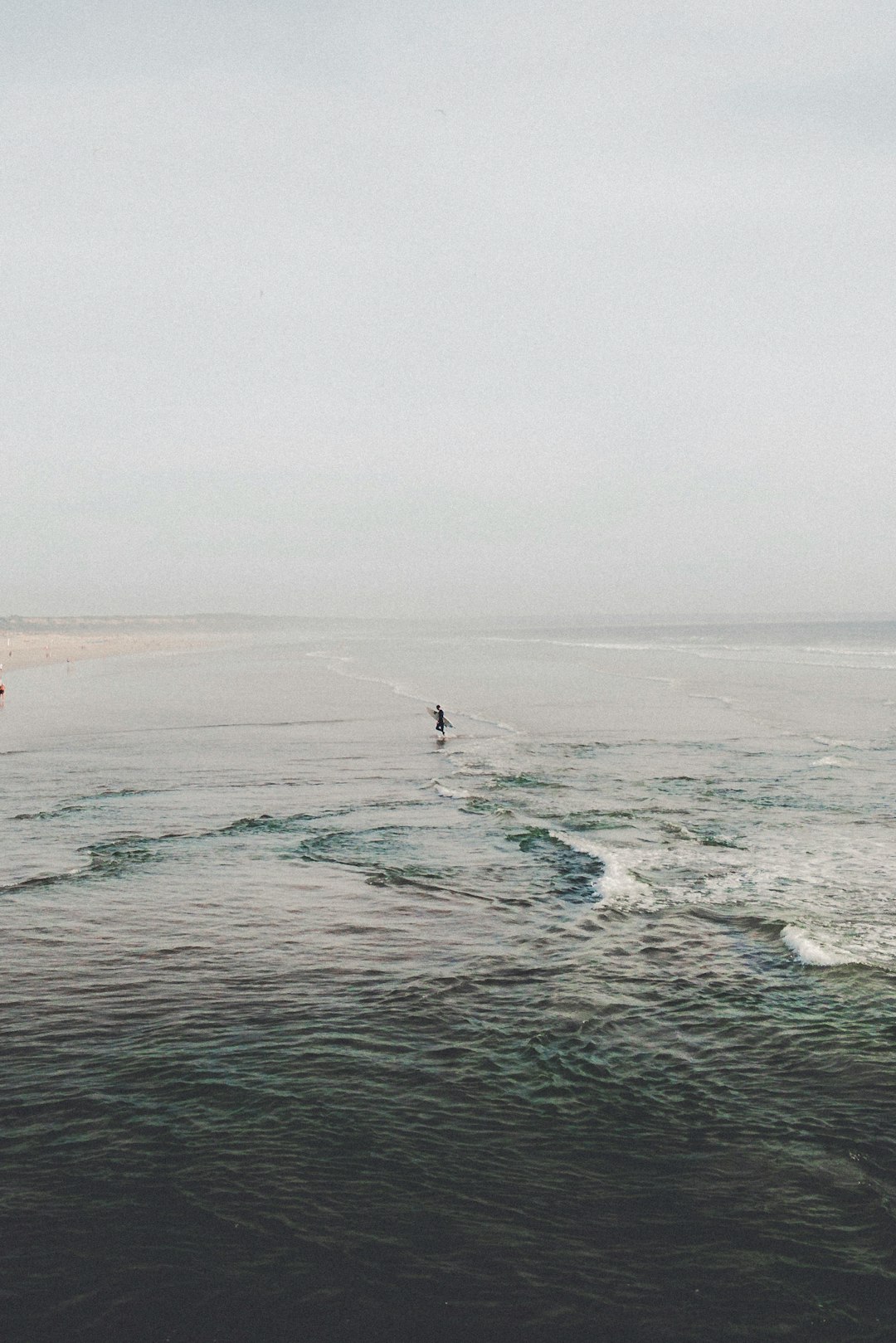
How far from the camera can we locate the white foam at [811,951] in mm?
11922

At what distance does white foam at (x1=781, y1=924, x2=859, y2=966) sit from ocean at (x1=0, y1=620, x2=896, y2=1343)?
2.3 inches

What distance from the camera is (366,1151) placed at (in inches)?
303

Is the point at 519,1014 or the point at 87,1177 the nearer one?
the point at 87,1177

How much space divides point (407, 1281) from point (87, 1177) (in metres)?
2.76

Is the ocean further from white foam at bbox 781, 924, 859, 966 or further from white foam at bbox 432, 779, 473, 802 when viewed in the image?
white foam at bbox 432, 779, 473, 802

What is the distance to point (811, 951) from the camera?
40.1 ft

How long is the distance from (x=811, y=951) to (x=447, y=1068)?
225 inches

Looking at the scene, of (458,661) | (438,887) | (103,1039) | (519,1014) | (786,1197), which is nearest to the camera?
(786,1197)

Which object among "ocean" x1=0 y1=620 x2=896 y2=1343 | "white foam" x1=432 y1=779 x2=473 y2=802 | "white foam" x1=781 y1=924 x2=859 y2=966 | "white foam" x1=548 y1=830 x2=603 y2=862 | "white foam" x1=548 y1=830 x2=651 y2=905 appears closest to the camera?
"ocean" x1=0 y1=620 x2=896 y2=1343

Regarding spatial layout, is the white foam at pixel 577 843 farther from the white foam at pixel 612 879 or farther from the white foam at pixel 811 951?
the white foam at pixel 811 951

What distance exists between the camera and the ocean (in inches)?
243

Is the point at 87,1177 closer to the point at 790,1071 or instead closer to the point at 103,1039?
the point at 103,1039

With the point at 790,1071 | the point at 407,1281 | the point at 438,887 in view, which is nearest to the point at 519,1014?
the point at 790,1071

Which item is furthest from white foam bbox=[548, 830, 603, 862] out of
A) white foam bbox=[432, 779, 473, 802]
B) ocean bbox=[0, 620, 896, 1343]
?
white foam bbox=[432, 779, 473, 802]
